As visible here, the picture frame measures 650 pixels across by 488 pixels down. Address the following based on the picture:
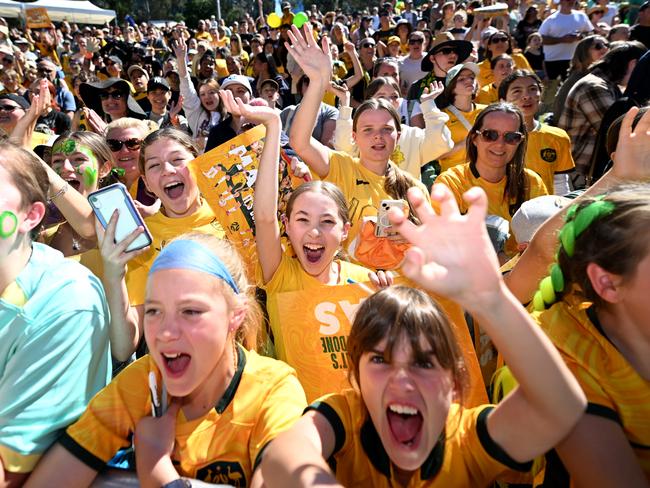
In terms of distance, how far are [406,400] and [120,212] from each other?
4.45ft

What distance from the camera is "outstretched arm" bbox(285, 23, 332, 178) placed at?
10.2ft

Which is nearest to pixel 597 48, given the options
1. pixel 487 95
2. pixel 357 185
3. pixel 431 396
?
pixel 487 95

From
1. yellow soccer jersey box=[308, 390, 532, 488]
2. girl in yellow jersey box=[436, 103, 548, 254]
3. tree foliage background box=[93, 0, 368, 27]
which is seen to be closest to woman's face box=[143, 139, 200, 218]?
girl in yellow jersey box=[436, 103, 548, 254]

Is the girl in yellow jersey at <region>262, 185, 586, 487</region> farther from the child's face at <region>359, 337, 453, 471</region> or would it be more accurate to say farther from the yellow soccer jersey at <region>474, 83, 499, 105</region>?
the yellow soccer jersey at <region>474, 83, 499, 105</region>

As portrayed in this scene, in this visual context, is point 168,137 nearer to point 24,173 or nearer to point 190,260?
point 24,173

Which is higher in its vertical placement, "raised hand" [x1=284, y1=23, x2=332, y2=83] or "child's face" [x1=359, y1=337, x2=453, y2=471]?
"raised hand" [x1=284, y1=23, x2=332, y2=83]

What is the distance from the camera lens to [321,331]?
2293mm

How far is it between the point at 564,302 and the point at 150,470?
1.37 m

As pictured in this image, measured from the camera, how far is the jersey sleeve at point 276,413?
1653 mm

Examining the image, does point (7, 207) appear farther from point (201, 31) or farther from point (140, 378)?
point (201, 31)

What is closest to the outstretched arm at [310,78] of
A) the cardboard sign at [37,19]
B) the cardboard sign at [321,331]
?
the cardboard sign at [321,331]

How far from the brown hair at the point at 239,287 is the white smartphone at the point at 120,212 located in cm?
21

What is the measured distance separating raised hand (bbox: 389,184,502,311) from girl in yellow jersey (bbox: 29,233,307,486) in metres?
0.77

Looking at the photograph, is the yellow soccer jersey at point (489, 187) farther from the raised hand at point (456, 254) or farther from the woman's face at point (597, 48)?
the woman's face at point (597, 48)
